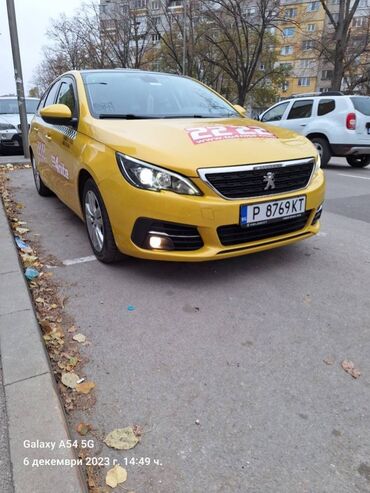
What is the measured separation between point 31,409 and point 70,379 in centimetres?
32

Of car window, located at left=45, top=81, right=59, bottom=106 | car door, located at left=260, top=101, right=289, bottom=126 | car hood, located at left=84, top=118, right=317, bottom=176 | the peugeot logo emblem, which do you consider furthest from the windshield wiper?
car door, located at left=260, top=101, right=289, bottom=126

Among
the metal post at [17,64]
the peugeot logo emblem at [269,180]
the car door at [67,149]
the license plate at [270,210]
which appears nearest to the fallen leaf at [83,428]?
the license plate at [270,210]

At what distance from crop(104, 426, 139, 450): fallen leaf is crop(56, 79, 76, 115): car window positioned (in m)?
2.93

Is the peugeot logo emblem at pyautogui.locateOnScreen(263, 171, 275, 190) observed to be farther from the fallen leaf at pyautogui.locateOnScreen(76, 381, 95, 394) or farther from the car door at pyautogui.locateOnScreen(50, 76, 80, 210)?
the fallen leaf at pyautogui.locateOnScreen(76, 381, 95, 394)

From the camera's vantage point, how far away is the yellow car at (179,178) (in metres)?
2.78

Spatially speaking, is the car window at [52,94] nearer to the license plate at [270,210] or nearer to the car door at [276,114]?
the license plate at [270,210]

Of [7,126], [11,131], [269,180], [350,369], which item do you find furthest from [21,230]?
[7,126]

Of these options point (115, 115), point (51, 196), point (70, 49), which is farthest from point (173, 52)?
point (115, 115)

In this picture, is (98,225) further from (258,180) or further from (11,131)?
A: (11,131)

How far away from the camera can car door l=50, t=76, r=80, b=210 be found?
12.0 ft

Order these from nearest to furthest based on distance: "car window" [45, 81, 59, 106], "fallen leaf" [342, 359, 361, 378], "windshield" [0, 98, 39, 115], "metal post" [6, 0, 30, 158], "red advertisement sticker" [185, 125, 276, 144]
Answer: "fallen leaf" [342, 359, 361, 378] < "red advertisement sticker" [185, 125, 276, 144] < "car window" [45, 81, 59, 106] < "metal post" [6, 0, 30, 158] < "windshield" [0, 98, 39, 115]

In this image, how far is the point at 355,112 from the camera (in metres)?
9.25

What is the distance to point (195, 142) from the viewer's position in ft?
9.75

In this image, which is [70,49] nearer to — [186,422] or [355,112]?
[355,112]
